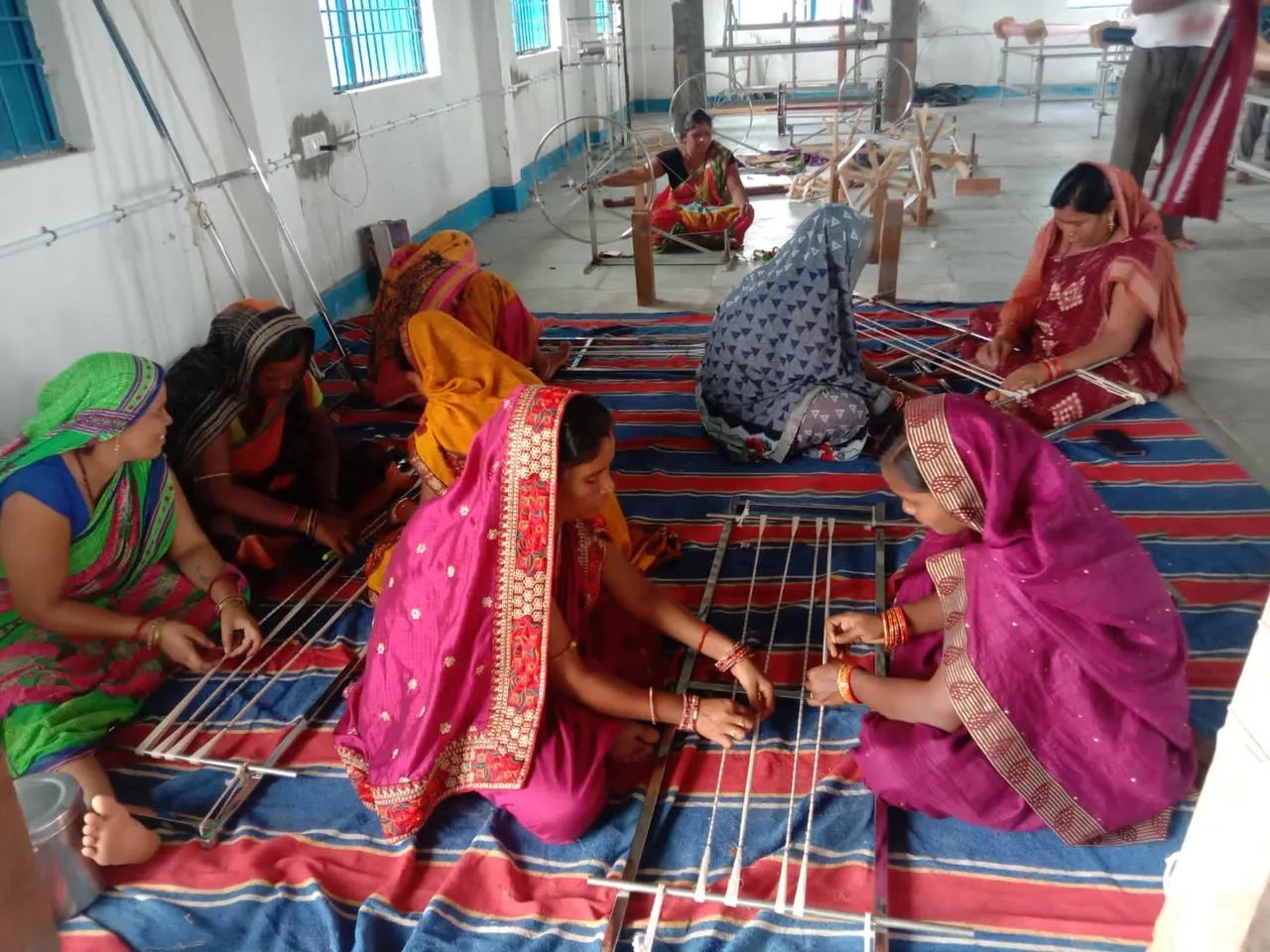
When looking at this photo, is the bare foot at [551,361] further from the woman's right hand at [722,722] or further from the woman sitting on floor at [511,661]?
the woman's right hand at [722,722]

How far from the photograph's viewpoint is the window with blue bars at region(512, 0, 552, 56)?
27.2ft

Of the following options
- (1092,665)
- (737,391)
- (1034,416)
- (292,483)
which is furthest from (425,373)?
(1034,416)

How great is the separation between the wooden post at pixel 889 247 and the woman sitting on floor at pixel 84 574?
3275 millimetres

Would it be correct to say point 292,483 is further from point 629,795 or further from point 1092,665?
point 1092,665

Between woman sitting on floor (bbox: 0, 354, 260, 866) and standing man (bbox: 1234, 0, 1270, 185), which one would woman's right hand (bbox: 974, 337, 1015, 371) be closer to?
woman sitting on floor (bbox: 0, 354, 260, 866)

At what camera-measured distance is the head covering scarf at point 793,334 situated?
2771 millimetres

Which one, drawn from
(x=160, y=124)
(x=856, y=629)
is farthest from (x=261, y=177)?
(x=856, y=629)

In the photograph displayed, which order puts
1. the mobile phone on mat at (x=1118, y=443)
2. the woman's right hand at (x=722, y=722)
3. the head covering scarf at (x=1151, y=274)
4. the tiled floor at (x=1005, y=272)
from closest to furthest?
the woman's right hand at (x=722, y=722), the mobile phone on mat at (x=1118, y=443), the head covering scarf at (x=1151, y=274), the tiled floor at (x=1005, y=272)

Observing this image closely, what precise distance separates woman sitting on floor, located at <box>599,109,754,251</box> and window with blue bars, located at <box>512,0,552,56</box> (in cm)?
303

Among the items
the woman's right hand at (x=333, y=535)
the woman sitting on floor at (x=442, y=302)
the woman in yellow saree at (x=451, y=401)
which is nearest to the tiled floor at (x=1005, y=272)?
the woman sitting on floor at (x=442, y=302)

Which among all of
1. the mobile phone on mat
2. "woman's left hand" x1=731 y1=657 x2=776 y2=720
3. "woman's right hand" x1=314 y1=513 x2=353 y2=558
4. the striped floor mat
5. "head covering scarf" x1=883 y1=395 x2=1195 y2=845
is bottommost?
the striped floor mat

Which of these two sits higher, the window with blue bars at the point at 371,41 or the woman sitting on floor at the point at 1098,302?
the window with blue bars at the point at 371,41

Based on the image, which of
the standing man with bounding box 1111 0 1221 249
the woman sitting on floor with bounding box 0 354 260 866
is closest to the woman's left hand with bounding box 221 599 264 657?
the woman sitting on floor with bounding box 0 354 260 866

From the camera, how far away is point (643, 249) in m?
4.62
